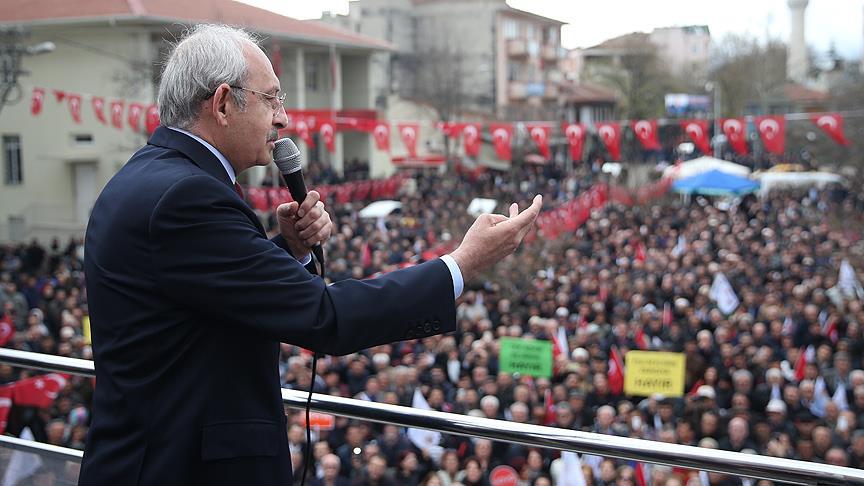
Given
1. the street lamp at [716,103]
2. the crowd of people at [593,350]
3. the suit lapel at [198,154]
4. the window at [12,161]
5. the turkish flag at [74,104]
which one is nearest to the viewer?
the suit lapel at [198,154]

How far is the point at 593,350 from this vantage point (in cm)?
1057

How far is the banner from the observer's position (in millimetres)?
9148

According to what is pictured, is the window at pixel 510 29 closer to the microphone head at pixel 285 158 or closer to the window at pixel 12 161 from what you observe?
the window at pixel 12 161

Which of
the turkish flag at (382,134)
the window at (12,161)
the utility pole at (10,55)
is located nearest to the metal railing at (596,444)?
the utility pole at (10,55)

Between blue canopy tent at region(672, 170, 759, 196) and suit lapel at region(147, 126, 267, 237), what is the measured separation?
26984 mm

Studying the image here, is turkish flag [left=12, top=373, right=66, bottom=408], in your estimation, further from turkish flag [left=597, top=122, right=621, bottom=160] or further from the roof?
turkish flag [left=597, top=122, right=621, bottom=160]

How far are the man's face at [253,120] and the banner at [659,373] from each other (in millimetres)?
7697

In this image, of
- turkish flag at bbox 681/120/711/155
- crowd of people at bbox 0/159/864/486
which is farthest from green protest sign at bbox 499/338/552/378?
turkish flag at bbox 681/120/711/155

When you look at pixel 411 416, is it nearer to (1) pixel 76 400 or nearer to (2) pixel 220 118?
(2) pixel 220 118

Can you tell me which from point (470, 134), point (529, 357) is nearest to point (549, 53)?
point (470, 134)

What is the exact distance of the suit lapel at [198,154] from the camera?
5.85 ft

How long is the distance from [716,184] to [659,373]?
64.1 feet

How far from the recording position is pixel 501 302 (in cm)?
1346

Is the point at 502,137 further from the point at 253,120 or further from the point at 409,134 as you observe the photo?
the point at 253,120
